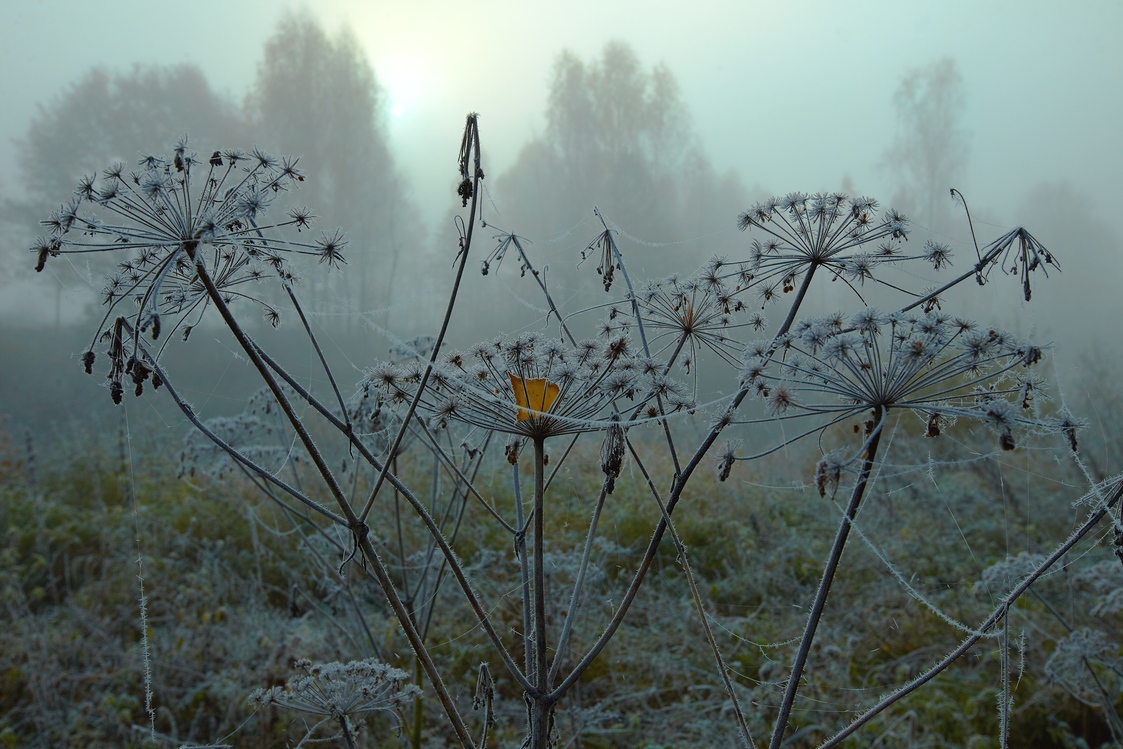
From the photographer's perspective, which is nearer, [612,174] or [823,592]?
[823,592]

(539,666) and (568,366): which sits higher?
(568,366)

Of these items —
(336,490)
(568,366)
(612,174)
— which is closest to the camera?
(336,490)

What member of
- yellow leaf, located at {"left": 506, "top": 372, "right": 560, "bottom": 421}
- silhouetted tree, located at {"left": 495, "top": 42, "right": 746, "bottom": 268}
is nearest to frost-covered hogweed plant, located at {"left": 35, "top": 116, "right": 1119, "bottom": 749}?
yellow leaf, located at {"left": 506, "top": 372, "right": 560, "bottom": 421}

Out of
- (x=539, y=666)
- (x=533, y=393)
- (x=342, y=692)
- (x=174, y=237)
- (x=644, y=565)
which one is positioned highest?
(x=174, y=237)

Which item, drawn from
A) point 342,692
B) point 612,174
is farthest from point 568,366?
point 612,174

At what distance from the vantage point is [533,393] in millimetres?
1140

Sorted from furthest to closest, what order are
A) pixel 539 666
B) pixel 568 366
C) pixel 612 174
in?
pixel 612 174, pixel 568 366, pixel 539 666

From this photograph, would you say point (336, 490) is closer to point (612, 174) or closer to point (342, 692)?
point (342, 692)

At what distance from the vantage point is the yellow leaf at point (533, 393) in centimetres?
111

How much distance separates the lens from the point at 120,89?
27.8ft

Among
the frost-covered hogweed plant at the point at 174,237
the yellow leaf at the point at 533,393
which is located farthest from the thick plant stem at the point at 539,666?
the frost-covered hogweed plant at the point at 174,237

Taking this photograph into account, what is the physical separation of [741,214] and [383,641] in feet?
10.8

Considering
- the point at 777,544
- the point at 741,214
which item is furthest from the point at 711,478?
the point at 741,214

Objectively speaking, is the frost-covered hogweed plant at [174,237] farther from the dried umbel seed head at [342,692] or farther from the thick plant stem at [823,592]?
the thick plant stem at [823,592]
